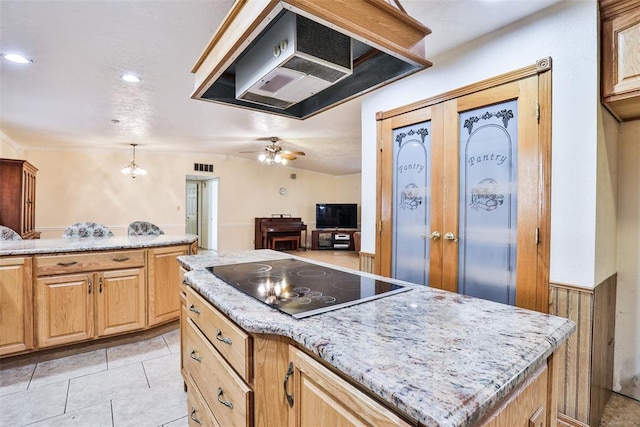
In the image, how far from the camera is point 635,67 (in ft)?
4.96

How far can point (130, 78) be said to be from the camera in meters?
2.74

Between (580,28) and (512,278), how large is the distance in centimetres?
140

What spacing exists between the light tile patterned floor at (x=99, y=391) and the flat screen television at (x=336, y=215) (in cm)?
629

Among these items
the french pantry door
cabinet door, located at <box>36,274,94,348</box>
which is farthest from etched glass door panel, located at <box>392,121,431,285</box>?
cabinet door, located at <box>36,274,94,348</box>

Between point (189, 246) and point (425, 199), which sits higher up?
point (425, 199)

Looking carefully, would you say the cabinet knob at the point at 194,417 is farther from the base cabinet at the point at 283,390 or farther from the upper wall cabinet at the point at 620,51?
the upper wall cabinet at the point at 620,51

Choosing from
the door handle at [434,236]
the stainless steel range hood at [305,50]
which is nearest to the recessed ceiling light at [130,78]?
the stainless steel range hood at [305,50]

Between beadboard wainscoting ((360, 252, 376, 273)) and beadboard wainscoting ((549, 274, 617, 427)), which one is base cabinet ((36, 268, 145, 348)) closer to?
beadboard wainscoting ((360, 252, 376, 273))

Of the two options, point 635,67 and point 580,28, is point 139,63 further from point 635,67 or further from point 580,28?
point 635,67

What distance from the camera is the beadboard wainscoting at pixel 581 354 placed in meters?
1.59

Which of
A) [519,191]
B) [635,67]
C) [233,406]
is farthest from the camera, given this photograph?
[519,191]

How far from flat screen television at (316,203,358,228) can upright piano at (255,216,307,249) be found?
708mm

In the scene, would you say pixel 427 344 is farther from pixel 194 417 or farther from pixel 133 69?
pixel 133 69

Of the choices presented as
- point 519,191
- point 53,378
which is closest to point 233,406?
point 519,191
